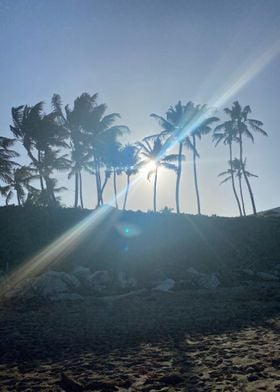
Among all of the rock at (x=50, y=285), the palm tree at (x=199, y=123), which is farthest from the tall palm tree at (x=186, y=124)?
the rock at (x=50, y=285)

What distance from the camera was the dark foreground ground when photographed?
4.87 metres

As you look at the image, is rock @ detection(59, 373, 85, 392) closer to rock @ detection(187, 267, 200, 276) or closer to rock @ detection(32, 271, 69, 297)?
rock @ detection(32, 271, 69, 297)

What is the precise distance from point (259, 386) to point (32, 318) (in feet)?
24.7

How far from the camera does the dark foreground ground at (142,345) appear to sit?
4.87m

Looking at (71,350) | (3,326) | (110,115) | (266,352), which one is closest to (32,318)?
(3,326)

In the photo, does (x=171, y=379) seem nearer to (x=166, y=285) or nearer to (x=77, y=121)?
(x=166, y=285)

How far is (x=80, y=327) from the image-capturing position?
29.7 ft

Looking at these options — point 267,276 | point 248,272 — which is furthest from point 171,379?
point 248,272

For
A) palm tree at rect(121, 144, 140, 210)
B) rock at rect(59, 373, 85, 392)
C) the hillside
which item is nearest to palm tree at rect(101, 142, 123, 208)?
palm tree at rect(121, 144, 140, 210)

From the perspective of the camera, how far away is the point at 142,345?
7152 millimetres

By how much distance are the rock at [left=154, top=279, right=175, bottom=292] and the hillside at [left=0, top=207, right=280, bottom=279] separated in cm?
132

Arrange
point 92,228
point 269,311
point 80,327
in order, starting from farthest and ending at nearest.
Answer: point 92,228 → point 269,311 → point 80,327

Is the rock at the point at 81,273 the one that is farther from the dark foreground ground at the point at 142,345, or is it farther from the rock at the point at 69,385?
the rock at the point at 69,385

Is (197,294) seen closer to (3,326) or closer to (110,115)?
(3,326)
